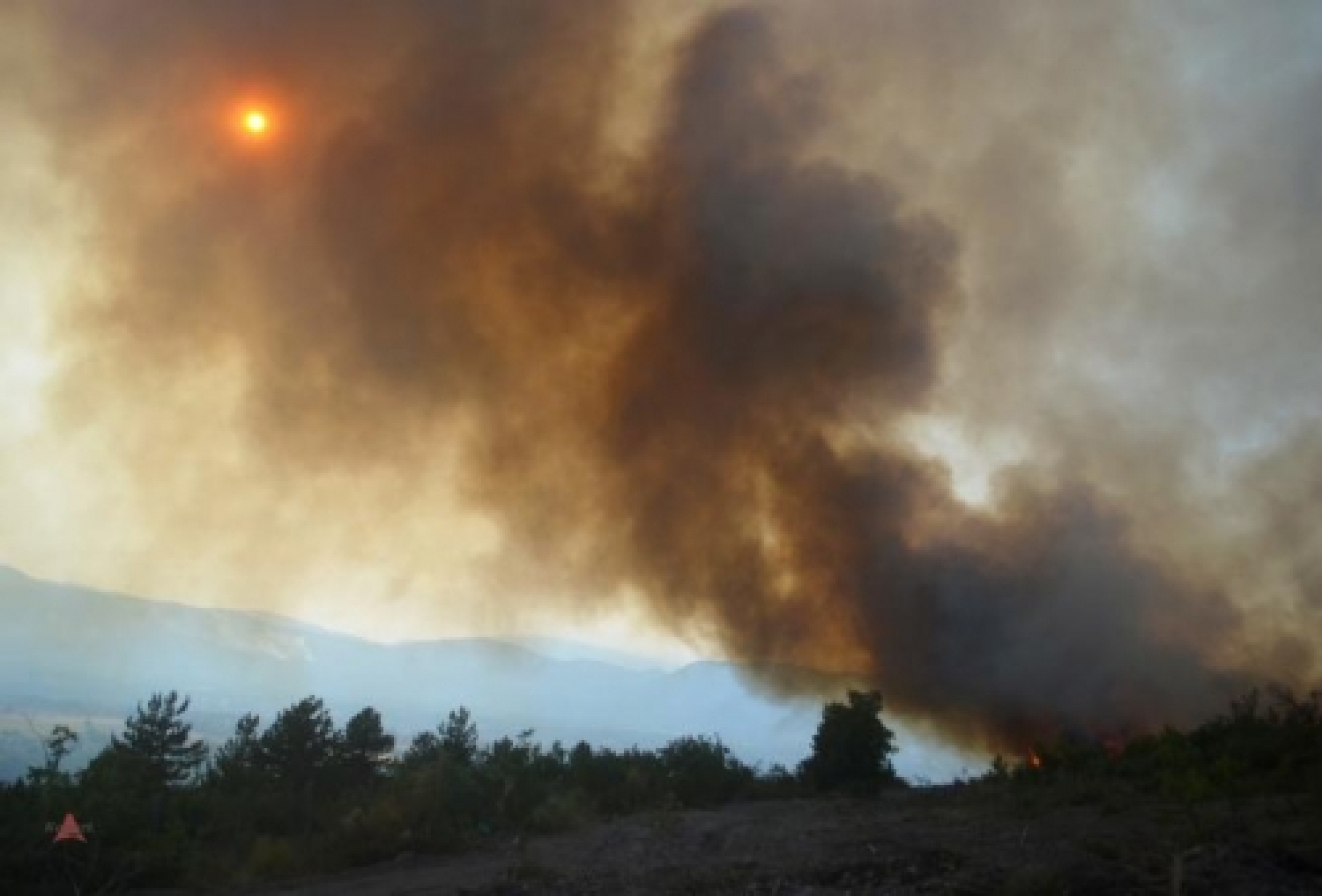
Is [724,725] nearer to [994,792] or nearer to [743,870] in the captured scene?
[994,792]

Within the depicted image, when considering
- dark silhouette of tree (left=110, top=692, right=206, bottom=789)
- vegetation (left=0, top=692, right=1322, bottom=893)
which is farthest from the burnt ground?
dark silhouette of tree (left=110, top=692, right=206, bottom=789)

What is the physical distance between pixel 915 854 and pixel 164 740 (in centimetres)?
1938

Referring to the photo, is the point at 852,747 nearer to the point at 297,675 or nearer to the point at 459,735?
the point at 459,735

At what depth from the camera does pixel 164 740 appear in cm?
2212

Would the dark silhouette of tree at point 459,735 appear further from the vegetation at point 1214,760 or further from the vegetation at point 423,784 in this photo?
the vegetation at point 1214,760

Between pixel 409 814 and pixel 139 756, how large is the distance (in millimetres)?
9783

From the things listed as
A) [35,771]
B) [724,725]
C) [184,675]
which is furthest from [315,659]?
[35,771]

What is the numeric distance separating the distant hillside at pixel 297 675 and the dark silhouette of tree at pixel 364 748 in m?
40.2

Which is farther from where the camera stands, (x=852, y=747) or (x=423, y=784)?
(x=852, y=747)

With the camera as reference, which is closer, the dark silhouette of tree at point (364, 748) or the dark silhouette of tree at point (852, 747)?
the dark silhouette of tree at point (852, 747)

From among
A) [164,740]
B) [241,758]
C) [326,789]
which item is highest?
[164,740]

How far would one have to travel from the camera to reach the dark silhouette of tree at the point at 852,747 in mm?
17609

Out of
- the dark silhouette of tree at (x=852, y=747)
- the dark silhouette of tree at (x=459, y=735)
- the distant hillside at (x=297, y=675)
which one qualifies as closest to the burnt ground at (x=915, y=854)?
the dark silhouette of tree at (x=852, y=747)

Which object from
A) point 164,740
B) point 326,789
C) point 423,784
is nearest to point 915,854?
point 423,784
